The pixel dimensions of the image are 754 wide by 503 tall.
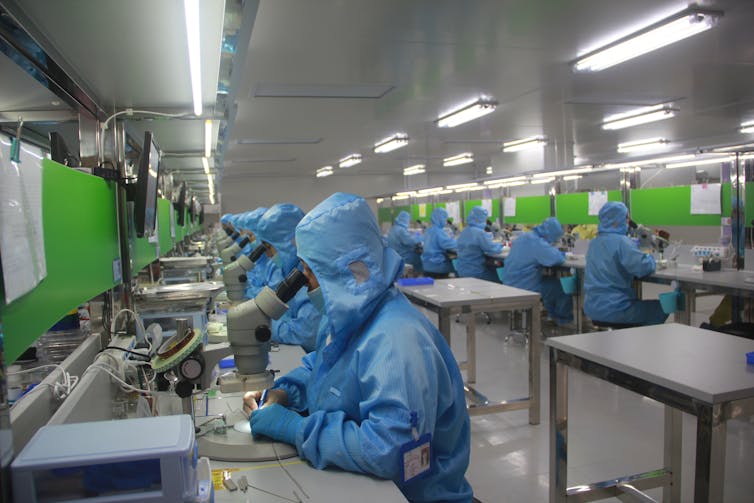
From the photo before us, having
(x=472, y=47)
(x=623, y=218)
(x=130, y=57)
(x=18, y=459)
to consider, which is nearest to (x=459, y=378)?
(x=18, y=459)

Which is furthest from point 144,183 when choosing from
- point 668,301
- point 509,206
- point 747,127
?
point 747,127

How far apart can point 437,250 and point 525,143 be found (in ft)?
8.81

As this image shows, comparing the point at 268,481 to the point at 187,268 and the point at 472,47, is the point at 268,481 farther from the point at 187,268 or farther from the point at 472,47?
the point at 187,268

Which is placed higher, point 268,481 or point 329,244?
point 329,244

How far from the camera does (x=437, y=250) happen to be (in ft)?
24.6

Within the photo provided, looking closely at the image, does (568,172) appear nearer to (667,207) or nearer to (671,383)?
(667,207)

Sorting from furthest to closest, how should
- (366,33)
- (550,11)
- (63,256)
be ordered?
(366,33) < (550,11) < (63,256)

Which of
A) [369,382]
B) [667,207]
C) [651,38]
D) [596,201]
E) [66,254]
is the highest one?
[651,38]

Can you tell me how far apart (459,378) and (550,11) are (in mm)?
2532

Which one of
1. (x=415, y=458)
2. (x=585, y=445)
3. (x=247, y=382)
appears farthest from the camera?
(x=585, y=445)

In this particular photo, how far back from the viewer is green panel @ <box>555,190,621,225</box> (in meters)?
6.66

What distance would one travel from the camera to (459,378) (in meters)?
1.45

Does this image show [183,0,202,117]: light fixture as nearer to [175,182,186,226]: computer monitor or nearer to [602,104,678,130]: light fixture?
[175,182,186,226]: computer monitor

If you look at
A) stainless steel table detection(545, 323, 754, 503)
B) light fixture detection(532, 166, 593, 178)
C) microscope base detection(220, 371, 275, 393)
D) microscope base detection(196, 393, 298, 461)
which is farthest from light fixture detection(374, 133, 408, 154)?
microscope base detection(196, 393, 298, 461)
